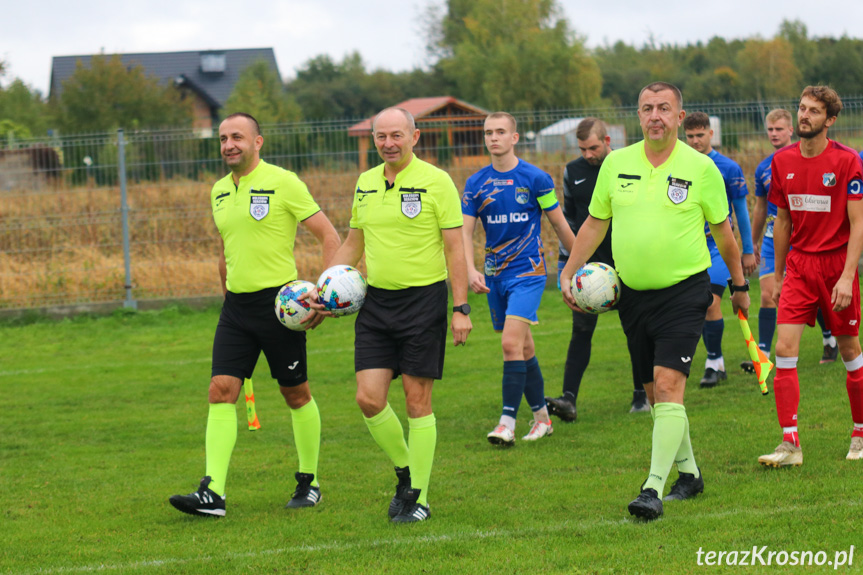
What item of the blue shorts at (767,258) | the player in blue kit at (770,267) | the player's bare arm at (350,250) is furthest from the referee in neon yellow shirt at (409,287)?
the blue shorts at (767,258)

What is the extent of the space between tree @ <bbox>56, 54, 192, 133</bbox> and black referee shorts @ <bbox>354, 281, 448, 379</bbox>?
36042mm

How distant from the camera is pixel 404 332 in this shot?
19.0 feet

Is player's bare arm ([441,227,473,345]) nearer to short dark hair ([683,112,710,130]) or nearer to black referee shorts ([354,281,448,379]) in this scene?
black referee shorts ([354,281,448,379])

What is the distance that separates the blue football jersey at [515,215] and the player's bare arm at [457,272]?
2031 mm

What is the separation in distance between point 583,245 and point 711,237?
332 centimetres

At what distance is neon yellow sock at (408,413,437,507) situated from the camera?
19.2 feet

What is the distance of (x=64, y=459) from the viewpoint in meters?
8.08

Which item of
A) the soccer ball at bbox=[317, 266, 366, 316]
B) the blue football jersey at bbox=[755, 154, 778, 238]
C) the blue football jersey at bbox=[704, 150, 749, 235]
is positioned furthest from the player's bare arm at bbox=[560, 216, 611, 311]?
the blue football jersey at bbox=[704, 150, 749, 235]

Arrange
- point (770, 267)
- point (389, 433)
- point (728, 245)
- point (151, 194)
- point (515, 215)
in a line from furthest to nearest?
1. point (151, 194)
2. point (770, 267)
3. point (515, 215)
4. point (389, 433)
5. point (728, 245)

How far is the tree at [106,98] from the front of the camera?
4059 cm

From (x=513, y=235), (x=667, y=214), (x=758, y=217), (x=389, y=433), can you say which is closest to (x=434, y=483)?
(x=389, y=433)

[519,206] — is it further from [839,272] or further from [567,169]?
[839,272]

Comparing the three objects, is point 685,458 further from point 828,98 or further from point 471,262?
point 471,262

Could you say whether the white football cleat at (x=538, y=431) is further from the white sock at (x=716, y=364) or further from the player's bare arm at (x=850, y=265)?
the player's bare arm at (x=850, y=265)
